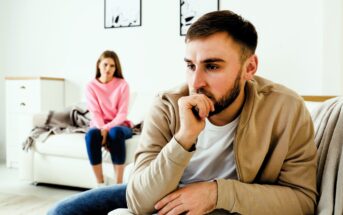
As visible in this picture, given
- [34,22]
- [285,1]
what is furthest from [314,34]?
[34,22]

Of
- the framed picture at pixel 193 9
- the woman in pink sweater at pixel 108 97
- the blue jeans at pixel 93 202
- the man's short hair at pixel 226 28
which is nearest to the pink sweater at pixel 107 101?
the woman in pink sweater at pixel 108 97

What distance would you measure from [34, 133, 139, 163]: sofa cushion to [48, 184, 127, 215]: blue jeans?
66.1 inches

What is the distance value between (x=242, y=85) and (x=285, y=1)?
2771 mm

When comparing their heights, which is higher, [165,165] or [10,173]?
[165,165]

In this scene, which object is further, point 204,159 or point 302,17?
point 302,17

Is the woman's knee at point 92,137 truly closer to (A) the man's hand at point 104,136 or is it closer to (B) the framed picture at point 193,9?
(A) the man's hand at point 104,136

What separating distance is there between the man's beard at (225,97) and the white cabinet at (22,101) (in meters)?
3.26

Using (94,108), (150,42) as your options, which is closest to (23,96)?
(94,108)

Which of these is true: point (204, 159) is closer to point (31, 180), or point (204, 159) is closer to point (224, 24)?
point (224, 24)

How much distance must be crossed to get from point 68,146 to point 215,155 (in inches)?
87.9

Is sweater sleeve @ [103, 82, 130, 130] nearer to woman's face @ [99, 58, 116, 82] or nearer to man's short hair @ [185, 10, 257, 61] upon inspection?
woman's face @ [99, 58, 116, 82]

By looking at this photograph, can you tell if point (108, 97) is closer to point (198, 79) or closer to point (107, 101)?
point (107, 101)

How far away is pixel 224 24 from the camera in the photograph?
98 cm

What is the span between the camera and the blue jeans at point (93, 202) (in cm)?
114
